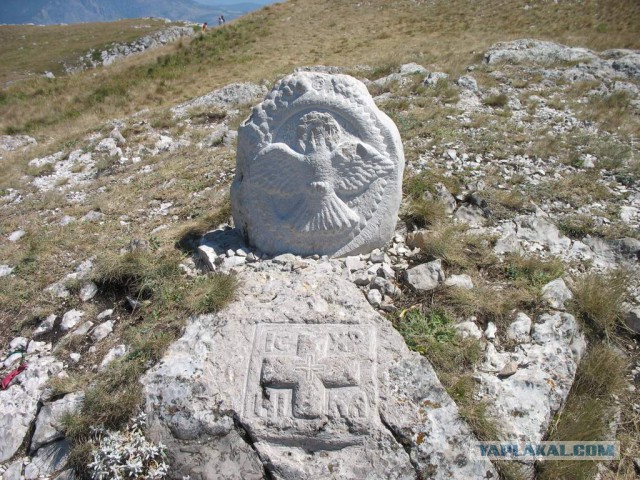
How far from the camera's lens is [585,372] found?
12.3ft

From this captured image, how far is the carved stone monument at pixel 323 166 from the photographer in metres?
4.49

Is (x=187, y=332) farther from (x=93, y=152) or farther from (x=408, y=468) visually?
(x=93, y=152)

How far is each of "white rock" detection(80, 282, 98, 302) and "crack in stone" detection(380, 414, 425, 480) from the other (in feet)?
12.0

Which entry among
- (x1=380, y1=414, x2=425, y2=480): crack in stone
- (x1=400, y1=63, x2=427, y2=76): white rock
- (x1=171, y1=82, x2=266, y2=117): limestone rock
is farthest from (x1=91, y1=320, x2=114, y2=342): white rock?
(x1=400, y1=63, x2=427, y2=76): white rock

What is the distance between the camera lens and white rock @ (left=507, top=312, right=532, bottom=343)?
3910 millimetres

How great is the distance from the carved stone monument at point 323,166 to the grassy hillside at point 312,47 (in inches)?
351

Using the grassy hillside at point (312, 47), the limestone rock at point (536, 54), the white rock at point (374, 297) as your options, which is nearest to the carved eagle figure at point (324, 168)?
the white rock at point (374, 297)

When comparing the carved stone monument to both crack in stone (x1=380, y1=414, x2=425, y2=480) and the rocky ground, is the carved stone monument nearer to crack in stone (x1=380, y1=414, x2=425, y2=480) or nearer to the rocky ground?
the rocky ground

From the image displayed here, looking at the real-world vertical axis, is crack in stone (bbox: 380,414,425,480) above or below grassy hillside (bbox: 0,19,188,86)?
above

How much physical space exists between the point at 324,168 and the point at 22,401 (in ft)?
11.7

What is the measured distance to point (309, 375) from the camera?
3445 millimetres

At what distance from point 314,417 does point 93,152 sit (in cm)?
963

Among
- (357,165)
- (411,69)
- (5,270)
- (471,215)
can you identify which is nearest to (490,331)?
(357,165)

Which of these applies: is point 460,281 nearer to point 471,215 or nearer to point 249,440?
point 471,215
